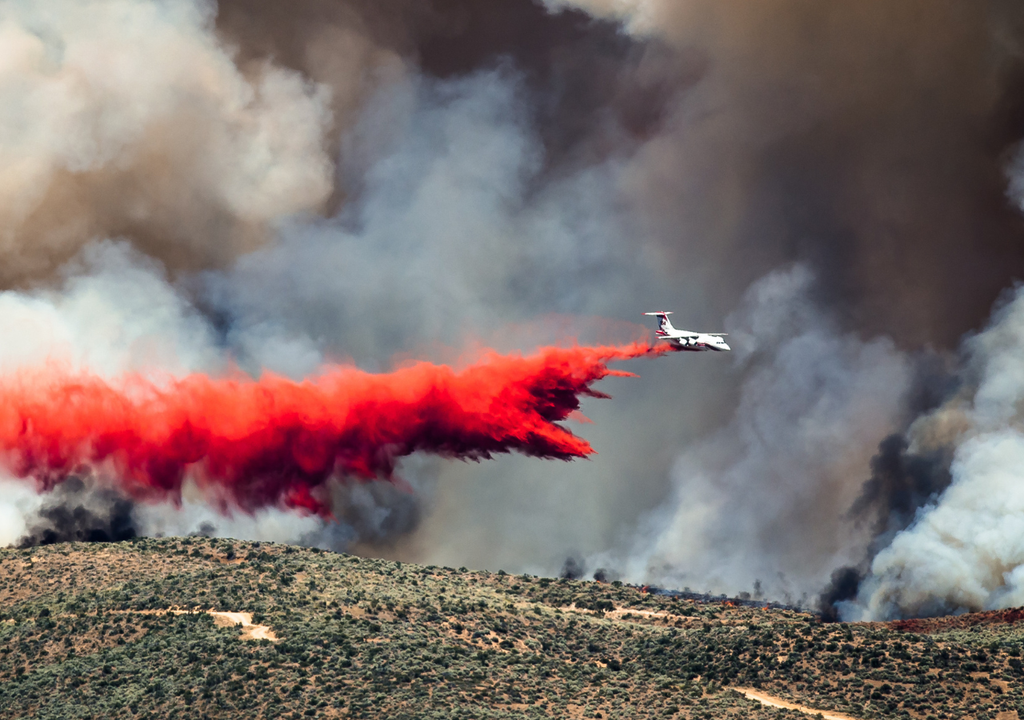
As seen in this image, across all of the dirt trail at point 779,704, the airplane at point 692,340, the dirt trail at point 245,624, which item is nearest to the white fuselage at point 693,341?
the airplane at point 692,340

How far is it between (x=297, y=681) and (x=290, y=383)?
142 feet

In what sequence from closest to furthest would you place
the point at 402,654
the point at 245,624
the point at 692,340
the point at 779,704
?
the point at 779,704
the point at 402,654
the point at 245,624
the point at 692,340

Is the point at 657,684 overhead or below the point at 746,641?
below

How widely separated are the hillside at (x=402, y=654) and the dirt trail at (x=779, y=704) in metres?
0.67

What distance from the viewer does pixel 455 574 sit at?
389 ft

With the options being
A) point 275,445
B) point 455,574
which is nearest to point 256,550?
point 275,445

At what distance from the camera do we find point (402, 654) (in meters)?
82.9

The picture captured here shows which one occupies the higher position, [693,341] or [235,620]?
[693,341]

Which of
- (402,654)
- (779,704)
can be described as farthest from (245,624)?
(779,704)

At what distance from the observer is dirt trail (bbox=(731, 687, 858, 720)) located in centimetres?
7838

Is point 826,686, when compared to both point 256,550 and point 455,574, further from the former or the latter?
point 256,550

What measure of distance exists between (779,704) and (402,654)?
89.9 ft

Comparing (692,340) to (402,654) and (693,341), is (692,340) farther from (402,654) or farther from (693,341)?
(402,654)

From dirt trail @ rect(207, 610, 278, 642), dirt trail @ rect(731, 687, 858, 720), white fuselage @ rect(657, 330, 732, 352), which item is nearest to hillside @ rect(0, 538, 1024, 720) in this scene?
dirt trail @ rect(207, 610, 278, 642)
